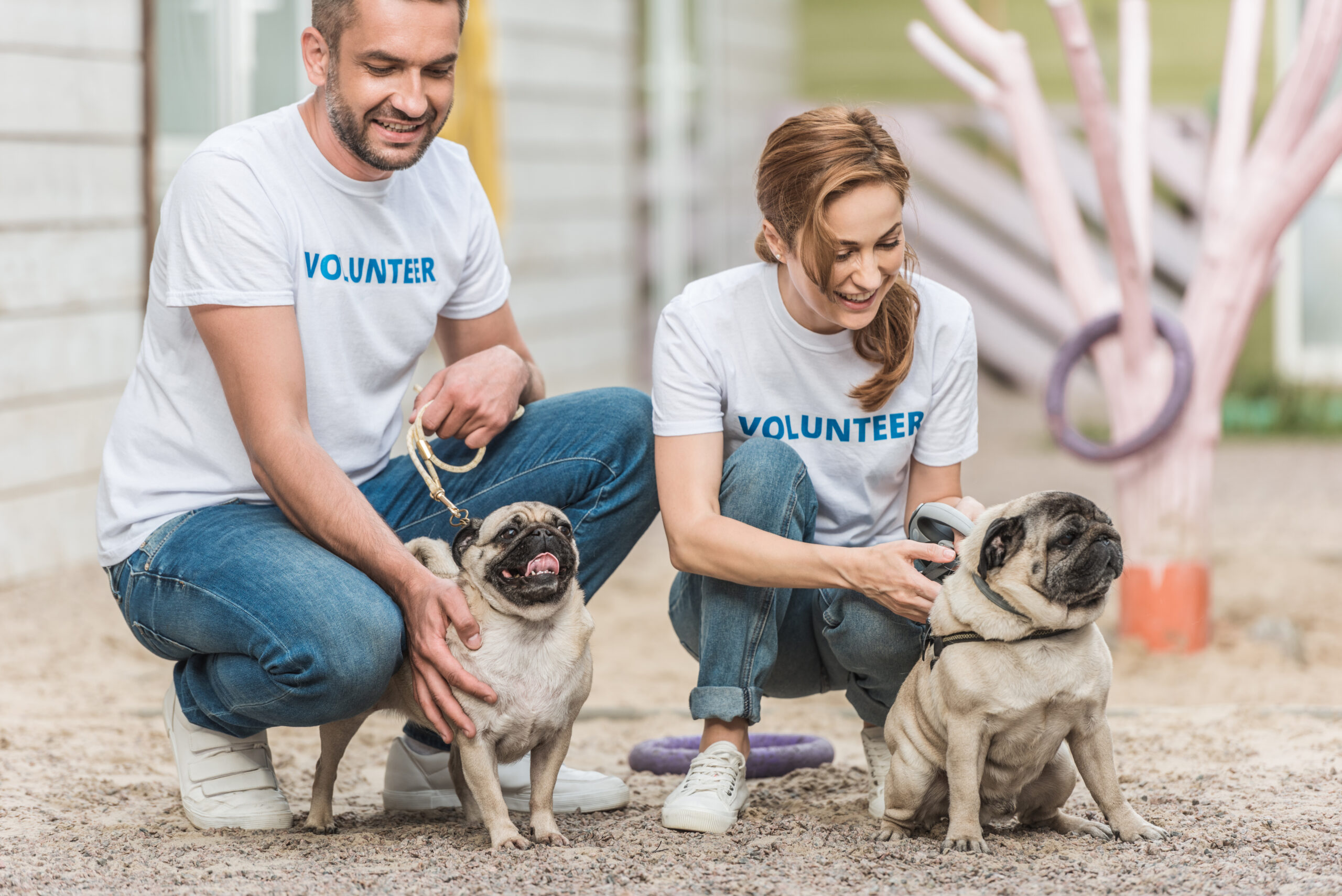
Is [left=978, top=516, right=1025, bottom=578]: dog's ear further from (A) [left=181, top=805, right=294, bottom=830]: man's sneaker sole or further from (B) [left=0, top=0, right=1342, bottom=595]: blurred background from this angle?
(A) [left=181, top=805, right=294, bottom=830]: man's sneaker sole

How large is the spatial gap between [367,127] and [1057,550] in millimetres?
1503

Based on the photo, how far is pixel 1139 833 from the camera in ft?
8.38

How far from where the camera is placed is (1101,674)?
7.98ft

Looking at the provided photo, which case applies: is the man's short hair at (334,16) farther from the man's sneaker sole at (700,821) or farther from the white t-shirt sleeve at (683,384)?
the man's sneaker sole at (700,821)

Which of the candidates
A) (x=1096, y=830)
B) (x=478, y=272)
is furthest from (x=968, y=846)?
(x=478, y=272)

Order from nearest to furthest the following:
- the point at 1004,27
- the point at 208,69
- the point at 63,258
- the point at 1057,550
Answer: the point at 1057,550 → the point at 63,258 → the point at 208,69 → the point at 1004,27

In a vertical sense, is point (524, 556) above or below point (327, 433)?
below

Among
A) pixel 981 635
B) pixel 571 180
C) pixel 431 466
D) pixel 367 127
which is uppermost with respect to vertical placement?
pixel 367 127

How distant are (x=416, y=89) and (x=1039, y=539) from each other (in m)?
1.42

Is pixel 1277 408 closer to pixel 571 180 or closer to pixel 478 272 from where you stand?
pixel 571 180

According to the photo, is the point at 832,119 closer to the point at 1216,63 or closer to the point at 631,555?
the point at 631,555

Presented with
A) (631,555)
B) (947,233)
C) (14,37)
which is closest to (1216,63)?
(947,233)

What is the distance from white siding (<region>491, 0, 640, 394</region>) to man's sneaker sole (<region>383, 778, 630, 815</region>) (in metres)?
4.91

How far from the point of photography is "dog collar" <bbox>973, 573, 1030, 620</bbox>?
2420 millimetres
